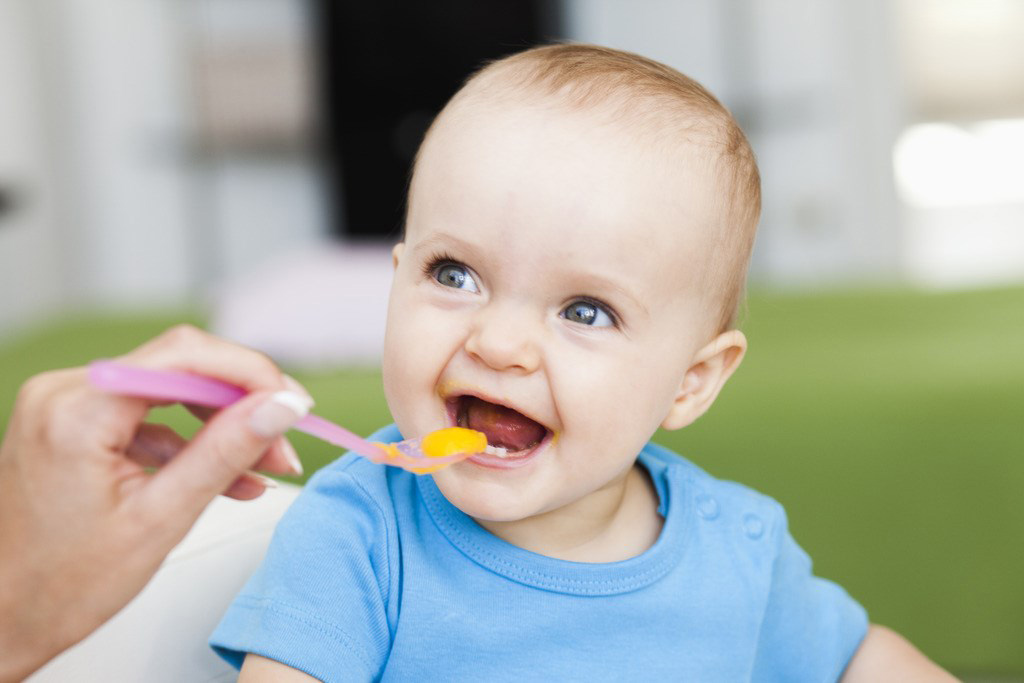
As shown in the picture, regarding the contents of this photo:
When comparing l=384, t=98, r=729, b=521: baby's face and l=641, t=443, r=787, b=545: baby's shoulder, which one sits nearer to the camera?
l=384, t=98, r=729, b=521: baby's face

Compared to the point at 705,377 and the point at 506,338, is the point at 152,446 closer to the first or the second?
the point at 506,338

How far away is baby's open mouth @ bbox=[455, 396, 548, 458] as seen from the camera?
0.73 metres

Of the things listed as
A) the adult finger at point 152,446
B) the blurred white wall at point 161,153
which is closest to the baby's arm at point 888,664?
the adult finger at point 152,446

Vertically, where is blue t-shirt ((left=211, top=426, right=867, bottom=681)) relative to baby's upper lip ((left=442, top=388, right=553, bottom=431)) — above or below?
below

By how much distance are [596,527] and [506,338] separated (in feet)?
0.68

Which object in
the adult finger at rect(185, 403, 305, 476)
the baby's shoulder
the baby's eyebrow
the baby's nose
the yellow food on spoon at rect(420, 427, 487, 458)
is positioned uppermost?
the baby's eyebrow

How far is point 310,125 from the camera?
440 centimetres

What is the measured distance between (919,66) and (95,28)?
Answer: 12.6 ft

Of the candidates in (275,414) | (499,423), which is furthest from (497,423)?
(275,414)

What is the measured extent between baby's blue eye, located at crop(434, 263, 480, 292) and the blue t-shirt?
145 mm

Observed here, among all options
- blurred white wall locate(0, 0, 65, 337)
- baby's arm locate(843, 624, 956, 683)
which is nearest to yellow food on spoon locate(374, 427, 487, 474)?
baby's arm locate(843, 624, 956, 683)

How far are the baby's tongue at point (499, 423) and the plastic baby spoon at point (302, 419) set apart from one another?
31 mm

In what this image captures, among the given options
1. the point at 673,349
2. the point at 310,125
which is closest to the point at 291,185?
the point at 310,125

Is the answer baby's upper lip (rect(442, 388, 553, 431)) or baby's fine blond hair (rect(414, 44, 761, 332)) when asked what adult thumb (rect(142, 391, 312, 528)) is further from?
baby's fine blond hair (rect(414, 44, 761, 332))
